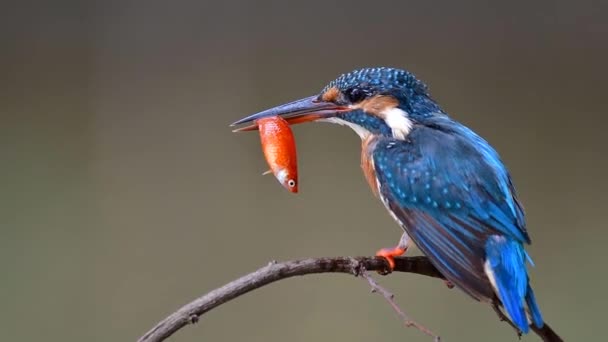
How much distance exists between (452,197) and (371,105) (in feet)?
1.05

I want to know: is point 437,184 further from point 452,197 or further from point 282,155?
point 282,155

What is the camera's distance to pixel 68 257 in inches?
115

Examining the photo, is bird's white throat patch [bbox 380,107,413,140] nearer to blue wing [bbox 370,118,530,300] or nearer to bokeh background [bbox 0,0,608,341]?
blue wing [bbox 370,118,530,300]

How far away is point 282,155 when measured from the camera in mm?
1664

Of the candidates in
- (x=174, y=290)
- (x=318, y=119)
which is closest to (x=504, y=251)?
(x=318, y=119)

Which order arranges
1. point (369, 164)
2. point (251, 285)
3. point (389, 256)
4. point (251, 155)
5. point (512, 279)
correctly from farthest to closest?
1. point (251, 155)
2. point (369, 164)
3. point (389, 256)
4. point (512, 279)
5. point (251, 285)

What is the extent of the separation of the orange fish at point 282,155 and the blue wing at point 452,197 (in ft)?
0.69

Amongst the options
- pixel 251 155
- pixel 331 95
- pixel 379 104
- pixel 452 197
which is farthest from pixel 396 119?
pixel 251 155

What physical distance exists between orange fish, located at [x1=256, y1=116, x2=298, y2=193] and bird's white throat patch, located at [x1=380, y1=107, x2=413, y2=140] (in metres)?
0.23

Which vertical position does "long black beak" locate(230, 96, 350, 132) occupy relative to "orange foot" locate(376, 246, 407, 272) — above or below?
above

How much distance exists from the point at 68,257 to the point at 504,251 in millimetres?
1820

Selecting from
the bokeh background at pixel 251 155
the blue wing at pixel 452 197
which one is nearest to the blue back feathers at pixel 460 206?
the blue wing at pixel 452 197

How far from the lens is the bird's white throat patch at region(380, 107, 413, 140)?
1.83 metres

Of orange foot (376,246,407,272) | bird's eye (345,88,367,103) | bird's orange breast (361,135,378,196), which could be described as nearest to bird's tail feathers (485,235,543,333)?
orange foot (376,246,407,272)
